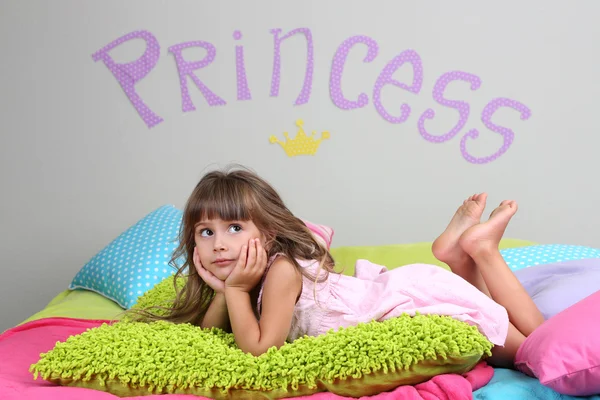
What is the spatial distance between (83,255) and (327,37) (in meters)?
1.31

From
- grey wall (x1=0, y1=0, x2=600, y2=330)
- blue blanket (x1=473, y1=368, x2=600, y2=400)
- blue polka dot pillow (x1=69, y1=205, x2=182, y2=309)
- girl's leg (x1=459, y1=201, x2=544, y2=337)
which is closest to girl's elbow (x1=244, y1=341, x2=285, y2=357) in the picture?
blue blanket (x1=473, y1=368, x2=600, y2=400)

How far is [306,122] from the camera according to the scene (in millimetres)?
2873

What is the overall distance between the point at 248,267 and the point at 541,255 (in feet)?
3.58

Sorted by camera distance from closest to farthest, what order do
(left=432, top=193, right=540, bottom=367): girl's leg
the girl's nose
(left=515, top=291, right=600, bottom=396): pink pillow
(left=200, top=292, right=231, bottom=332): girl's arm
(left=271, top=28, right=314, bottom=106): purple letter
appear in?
(left=515, top=291, right=600, bottom=396): pink pillow → the girl's nose → (left=200, top=292, right=231, bottom=332): girl's arm → (left=432, top=193, right=540, bottom=367): girl's leg → (left=271, top=28, right=314, bottom=106): purple letter

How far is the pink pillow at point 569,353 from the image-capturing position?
3.82ft

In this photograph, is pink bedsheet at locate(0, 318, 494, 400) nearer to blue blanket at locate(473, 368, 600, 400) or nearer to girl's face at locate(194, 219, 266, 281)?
blue blanket at locate(473, 368, 600, 400)

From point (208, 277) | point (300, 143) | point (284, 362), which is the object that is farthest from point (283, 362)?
point (300, 143)

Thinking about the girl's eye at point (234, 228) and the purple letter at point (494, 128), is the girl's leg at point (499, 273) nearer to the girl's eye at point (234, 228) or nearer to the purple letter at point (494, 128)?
the girl's eye at point (234, 228)

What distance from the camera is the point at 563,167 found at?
2908mm

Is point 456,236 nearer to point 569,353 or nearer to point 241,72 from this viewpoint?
point 569,353

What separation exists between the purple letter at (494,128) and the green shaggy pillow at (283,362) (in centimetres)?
171

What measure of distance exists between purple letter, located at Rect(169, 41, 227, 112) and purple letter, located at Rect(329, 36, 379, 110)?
0.44m

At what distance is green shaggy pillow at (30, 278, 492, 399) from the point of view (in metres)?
1.19

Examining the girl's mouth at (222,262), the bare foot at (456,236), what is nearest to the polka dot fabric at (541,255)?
the bare foot at (456,236)
